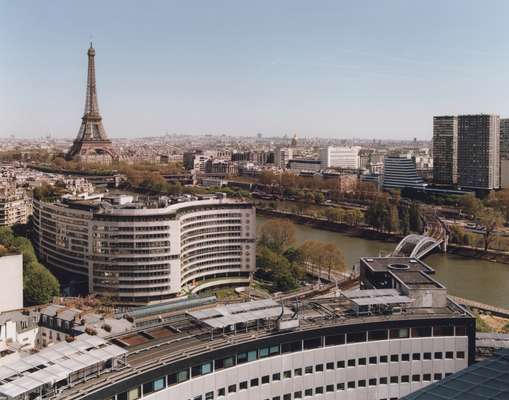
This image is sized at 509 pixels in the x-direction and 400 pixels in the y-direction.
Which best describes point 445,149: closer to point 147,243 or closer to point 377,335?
point 147,243

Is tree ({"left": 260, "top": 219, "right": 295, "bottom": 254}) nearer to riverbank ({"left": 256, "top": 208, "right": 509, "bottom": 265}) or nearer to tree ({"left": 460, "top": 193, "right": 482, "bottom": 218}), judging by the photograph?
riverbank ({"left": 256, "top": 208, "right": 509, "bottom": 265})

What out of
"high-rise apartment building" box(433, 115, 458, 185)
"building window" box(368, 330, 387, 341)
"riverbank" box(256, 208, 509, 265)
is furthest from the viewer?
"high-rise apartment building" box(433, 115, 458, 185)

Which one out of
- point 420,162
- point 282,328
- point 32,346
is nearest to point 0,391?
point 282,328

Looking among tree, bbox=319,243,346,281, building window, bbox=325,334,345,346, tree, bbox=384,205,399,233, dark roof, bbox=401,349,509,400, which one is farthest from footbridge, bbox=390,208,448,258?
dark roof, bbox=401,349,509,400

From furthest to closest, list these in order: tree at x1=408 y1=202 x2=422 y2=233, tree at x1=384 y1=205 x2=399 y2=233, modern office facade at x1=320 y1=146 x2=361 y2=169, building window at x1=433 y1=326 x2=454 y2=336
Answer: modern office facade at x1=320 y1=146 x2=361 y2=169 → tree at x1=408 y1=202 x2=422 y2=233 → tree at x1=384 y1=205 x2=399 y2=233 → building window at x1=433 y1=326 x2=454 y2=336

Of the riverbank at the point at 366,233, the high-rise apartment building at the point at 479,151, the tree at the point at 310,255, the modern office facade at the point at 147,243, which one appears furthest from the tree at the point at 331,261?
the high-rise apartment building at the point at 479,151

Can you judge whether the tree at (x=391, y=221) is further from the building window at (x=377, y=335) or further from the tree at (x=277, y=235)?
the building window at (x=377, y=335)

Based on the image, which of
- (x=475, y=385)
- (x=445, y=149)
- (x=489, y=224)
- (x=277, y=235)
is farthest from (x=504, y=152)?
(x=475, y=385)
